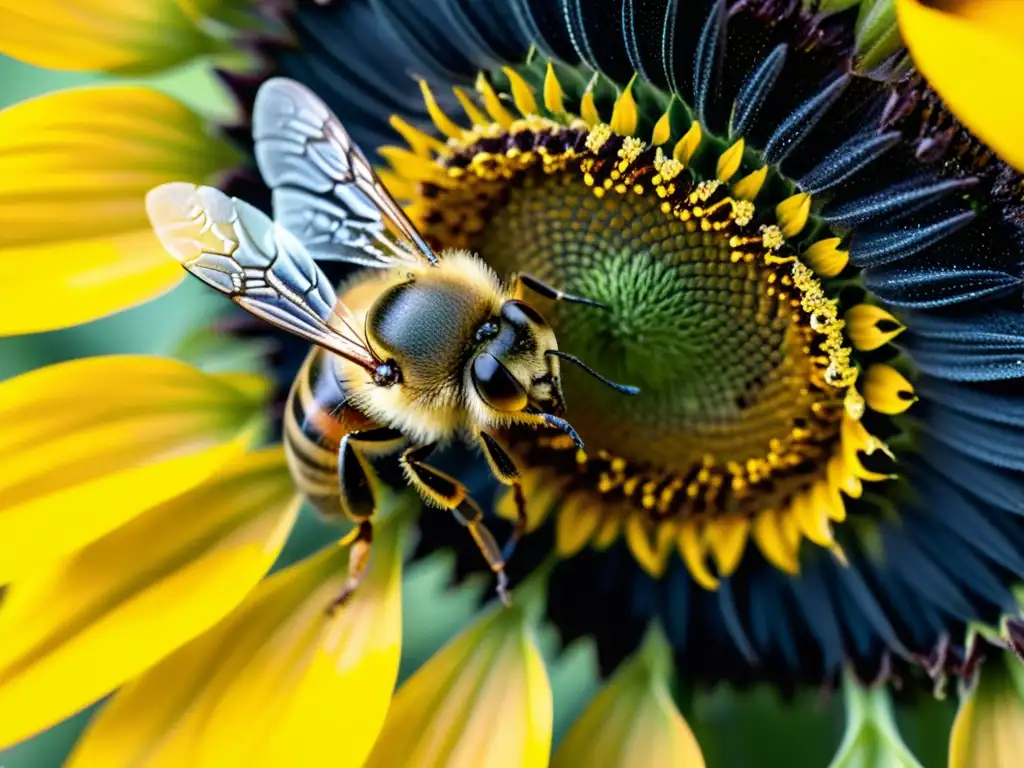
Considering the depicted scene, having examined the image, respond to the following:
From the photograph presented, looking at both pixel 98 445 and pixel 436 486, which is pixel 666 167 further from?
pixel 98 445

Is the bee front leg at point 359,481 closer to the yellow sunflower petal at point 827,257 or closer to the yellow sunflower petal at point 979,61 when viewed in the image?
the yellow sunflower petal at point 827,257

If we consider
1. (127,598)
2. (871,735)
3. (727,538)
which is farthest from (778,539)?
(127,598)

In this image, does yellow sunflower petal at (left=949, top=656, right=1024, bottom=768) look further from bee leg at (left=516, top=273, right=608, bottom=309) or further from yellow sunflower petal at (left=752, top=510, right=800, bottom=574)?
bee leg at (left=516, top=273, right=608, bottom=309)

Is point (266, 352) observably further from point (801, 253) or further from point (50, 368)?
point (801, 253)

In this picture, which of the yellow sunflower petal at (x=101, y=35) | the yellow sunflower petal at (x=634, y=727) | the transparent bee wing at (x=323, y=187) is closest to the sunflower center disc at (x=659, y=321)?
the transparent bee wing at (x=323, y=187)

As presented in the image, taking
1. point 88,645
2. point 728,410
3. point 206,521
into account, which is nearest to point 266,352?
point 206,521
